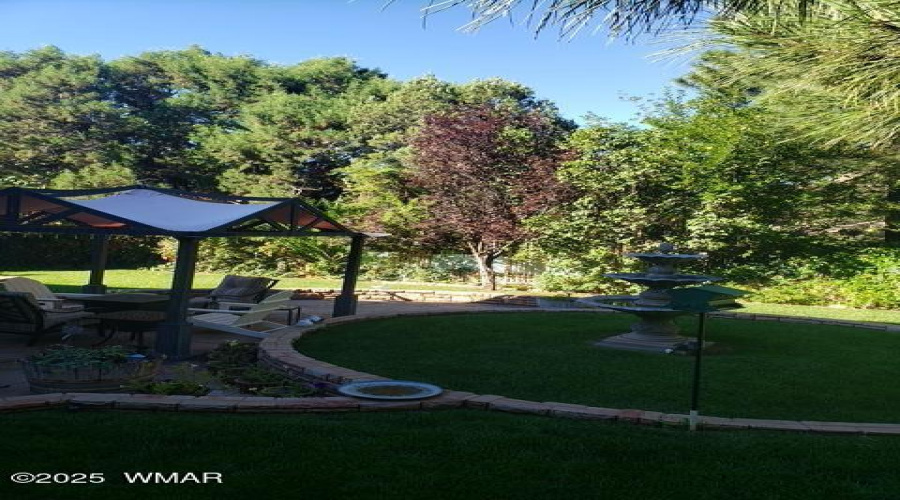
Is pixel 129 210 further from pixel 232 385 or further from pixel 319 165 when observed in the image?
pixel 319 165

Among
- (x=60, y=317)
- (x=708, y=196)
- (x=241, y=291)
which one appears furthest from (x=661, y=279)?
(x=708, y=196)

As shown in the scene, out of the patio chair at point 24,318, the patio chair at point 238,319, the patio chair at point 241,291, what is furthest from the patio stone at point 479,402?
the patio chair at point 241,291

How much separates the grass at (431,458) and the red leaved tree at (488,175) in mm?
13103

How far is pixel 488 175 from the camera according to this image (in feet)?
57.9

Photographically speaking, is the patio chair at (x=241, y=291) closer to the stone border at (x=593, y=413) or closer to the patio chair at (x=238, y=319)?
the patio chair at (x=238, y=319)

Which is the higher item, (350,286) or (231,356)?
(350,286)

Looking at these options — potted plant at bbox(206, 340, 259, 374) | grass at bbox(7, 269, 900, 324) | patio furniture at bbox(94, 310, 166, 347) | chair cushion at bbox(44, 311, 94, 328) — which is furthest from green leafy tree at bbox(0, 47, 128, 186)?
potted plant at bbox(206, 340, 259, 374)

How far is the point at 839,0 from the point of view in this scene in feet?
12.0

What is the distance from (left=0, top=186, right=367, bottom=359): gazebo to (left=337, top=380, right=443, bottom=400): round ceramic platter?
2957 mm

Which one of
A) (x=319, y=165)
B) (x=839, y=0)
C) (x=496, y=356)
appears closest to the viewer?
(x=839, y=0)

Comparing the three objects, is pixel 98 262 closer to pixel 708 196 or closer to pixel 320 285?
pixel 320 285

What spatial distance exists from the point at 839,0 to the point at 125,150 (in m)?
31.1

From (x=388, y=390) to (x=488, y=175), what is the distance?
1282cm

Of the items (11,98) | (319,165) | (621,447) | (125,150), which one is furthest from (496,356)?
(11,98)
